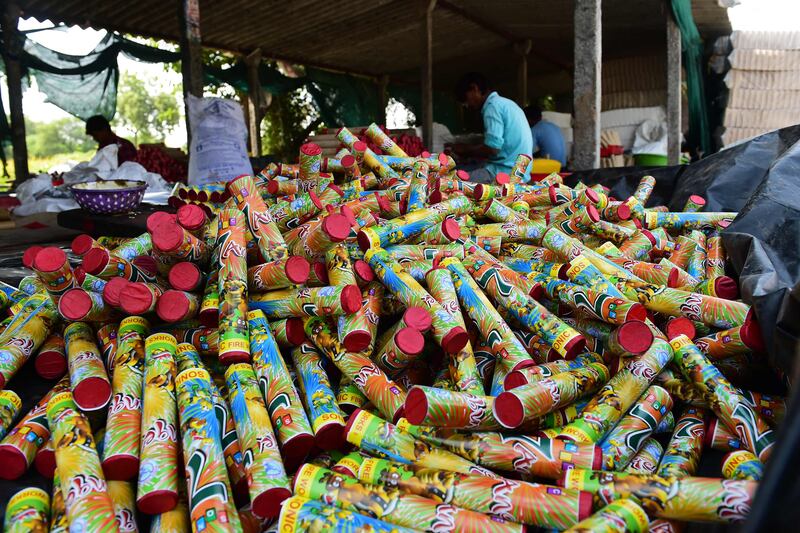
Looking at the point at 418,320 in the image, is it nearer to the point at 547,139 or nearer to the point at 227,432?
the point at 227,432

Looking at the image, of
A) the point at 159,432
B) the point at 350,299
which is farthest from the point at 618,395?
the point at 159,432

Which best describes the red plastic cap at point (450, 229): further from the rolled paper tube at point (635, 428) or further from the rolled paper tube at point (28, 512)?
the rolled paper tube at point (28, 512)

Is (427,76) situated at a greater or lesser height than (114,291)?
greater

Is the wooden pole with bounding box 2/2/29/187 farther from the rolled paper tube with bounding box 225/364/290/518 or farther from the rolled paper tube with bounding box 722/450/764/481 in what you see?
the rolled paper tube with bounding box 722/450/764/481

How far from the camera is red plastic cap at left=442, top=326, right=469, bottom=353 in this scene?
1.35 meters

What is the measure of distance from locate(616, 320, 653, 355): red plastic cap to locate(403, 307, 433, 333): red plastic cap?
18.4 inches

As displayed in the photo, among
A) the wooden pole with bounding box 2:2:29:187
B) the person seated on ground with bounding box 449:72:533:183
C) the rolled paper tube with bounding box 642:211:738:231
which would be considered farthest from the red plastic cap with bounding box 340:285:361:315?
the wooden pole with bounding box 2:2:29:187

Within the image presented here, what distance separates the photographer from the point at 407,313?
135 cm

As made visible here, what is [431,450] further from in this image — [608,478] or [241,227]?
[241,227]

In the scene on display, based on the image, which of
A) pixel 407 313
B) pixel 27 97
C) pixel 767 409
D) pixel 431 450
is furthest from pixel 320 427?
pixel 27 97

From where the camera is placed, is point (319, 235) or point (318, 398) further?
point (319, 235)

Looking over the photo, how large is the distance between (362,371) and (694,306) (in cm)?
94

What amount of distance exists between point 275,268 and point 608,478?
3.26 feet

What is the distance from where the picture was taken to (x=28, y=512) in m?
0.97
